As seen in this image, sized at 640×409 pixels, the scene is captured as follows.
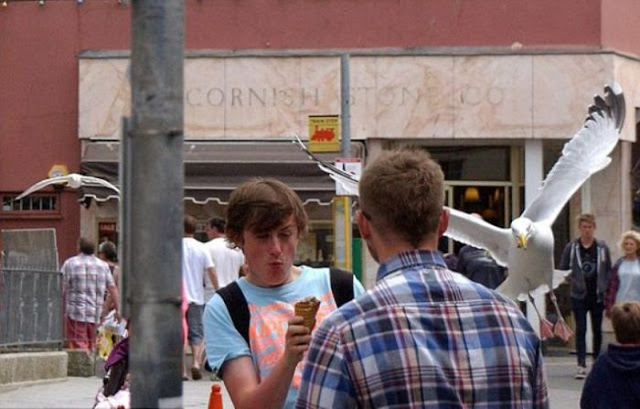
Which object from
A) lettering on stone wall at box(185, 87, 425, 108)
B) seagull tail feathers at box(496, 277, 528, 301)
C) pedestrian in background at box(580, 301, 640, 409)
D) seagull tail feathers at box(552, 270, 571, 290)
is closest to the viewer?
pedestrian in background at box(580, 301, 640, 409)

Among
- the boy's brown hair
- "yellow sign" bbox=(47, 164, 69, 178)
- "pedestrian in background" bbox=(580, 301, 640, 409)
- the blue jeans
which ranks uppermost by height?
"yellow sign" bbox=(47, 164, 69, 178)

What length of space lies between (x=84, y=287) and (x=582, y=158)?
19.3ft

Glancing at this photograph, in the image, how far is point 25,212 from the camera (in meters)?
25.2

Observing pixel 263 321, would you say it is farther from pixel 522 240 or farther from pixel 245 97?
pixel 245 97

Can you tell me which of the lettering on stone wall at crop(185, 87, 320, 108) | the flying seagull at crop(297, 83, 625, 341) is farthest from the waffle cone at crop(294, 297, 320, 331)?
the lettering on stone wall at crop(185, 87, 320, 108)

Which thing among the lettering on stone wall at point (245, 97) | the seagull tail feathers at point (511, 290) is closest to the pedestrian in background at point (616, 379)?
the seagull tail feathers at point (511, 290)

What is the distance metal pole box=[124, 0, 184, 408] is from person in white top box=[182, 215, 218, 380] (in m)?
13.7

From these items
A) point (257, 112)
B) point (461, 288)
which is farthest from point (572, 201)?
point (461, 288)

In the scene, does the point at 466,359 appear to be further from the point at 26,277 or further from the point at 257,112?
the point at 257,112

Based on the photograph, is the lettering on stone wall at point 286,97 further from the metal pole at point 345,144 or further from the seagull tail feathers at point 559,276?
the seagull tail feathers at point 559,276

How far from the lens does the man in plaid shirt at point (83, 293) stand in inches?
778

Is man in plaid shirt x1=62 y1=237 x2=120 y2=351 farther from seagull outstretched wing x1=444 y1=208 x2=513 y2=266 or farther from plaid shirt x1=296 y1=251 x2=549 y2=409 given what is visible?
plaid shirt x1=296 y1=251 x2=549 y2=409

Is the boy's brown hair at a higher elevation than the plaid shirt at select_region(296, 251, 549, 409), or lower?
higher

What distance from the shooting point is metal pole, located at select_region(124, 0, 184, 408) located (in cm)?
385
